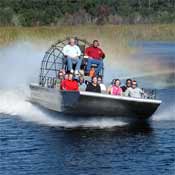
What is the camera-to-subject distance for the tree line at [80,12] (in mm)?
71906

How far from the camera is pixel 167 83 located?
1430 inches

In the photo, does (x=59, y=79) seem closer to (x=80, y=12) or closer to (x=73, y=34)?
(x=73, y=34)

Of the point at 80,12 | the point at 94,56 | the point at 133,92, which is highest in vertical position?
the point at 80,12

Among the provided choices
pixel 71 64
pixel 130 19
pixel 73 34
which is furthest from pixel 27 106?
pixel 130 19

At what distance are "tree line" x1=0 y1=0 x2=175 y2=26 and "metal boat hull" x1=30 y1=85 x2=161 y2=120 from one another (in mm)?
42682

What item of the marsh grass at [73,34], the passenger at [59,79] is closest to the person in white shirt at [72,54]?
the passenger at [59,79]

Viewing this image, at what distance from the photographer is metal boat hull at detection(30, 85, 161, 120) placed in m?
22.4

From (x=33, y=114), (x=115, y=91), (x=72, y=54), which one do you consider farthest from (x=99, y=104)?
(x=33, y=114)

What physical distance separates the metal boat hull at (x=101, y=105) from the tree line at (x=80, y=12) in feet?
140

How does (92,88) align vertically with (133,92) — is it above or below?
above

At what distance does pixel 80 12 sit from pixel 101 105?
2372 inches

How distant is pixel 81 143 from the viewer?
20781 mm

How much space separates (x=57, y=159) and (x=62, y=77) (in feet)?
17.6

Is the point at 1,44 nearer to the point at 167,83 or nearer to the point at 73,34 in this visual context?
the point at 73,34
